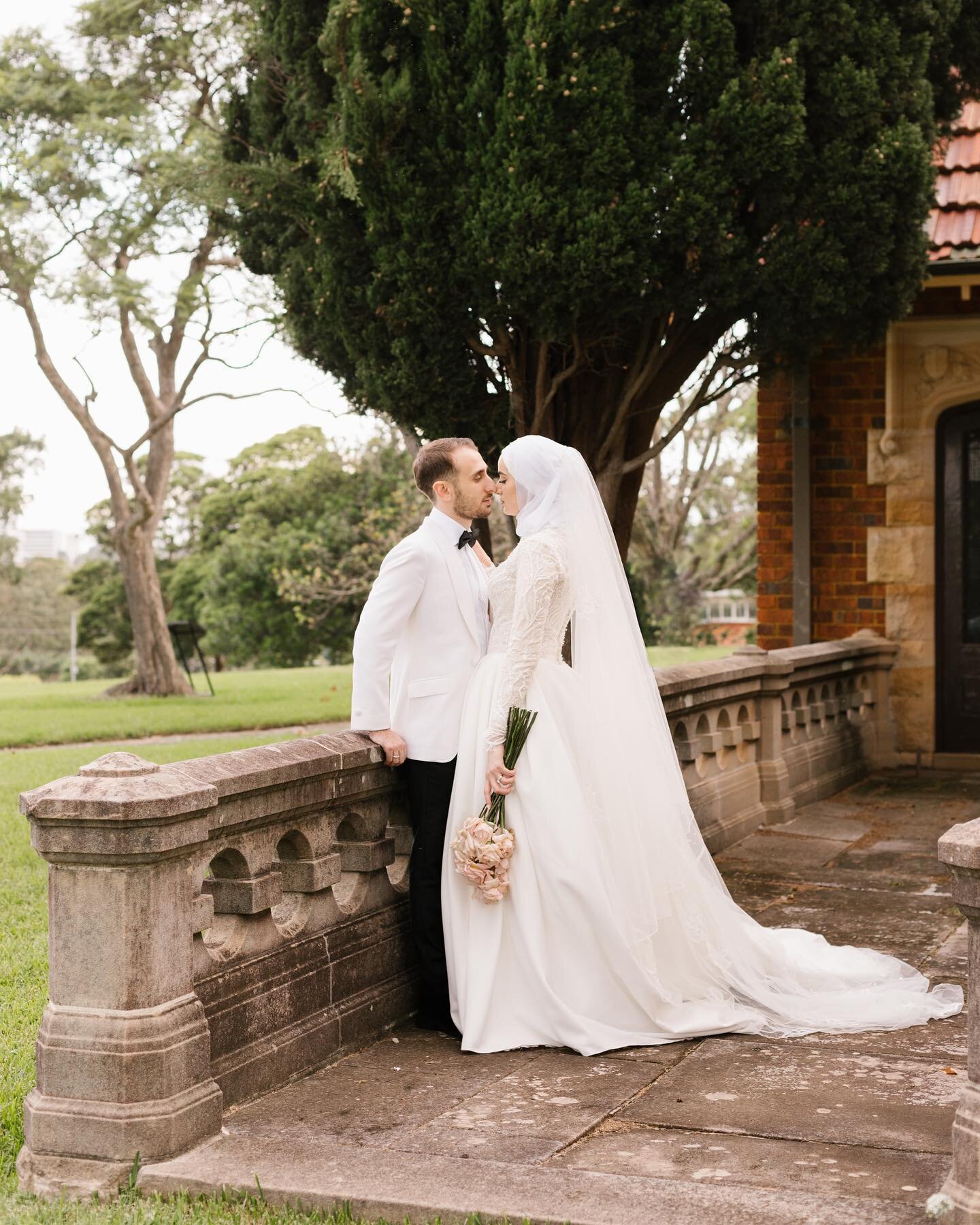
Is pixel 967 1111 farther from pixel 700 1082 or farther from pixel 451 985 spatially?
pixel 451 985

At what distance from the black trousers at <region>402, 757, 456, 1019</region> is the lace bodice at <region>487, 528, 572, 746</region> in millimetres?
325

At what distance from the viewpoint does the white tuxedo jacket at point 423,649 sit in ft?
15.7

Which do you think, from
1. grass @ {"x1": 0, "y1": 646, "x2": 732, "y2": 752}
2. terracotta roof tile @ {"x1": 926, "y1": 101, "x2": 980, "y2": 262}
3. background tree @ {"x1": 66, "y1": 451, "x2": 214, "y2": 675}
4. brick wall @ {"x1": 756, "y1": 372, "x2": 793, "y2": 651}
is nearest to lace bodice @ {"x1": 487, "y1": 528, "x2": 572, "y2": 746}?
terracotta roof tile @ {"x1": 926, "y1": 101, "x2": 980, "y2": 262}

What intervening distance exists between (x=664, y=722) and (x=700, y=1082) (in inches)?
53.4

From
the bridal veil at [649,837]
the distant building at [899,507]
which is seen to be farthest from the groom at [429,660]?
the distant building at [899,507]

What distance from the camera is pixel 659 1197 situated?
3227 mm

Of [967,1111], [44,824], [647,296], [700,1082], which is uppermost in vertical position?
[647,296]

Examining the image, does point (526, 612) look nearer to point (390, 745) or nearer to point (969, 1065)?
point (390, 745)

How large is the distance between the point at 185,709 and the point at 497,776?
12442mm

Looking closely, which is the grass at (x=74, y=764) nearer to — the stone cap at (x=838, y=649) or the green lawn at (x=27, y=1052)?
the green lawn at (x=27, y=1052)

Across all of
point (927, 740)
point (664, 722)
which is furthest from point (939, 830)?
point (664, 722)

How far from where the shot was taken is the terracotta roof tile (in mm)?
9938

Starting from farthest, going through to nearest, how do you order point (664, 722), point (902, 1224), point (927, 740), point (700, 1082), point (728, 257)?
point (927, 740) → point (728, 257) → point (664, 722) → point (700, 1082) → point (902, 1224)

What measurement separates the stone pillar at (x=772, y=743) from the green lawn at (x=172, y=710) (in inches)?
278
